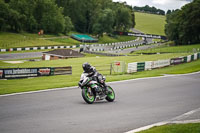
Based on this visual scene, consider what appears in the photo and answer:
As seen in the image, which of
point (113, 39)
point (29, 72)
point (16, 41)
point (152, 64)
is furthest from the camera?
point (113, 39)

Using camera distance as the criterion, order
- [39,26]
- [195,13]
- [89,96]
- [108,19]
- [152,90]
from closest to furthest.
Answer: [89,96]
[152,90]
[195,13]
[39,26]
[108,19]

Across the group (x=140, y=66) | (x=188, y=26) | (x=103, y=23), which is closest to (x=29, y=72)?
(x=140, y=66)

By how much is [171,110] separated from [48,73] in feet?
73.1

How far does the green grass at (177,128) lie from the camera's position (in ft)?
29.2

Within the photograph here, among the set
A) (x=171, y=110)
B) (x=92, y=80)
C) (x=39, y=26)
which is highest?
(x=39, y=26)

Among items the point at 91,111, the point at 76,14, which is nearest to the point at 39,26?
the point at 76,14

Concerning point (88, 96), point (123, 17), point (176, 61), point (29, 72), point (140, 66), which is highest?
point (123, 17)

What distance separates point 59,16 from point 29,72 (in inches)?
3047

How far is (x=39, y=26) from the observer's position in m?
102

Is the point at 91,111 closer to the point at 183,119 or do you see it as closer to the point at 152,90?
the point at 183,119

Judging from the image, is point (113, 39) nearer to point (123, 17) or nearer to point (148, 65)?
point (123, 17)

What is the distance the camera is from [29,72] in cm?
3188

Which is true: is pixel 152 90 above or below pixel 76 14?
below

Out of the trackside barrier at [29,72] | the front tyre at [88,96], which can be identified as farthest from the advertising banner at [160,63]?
the front tyre at [88,96]
